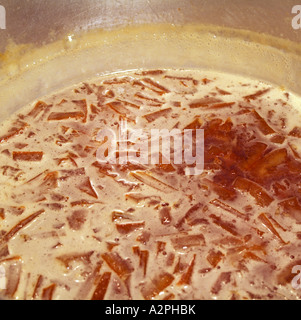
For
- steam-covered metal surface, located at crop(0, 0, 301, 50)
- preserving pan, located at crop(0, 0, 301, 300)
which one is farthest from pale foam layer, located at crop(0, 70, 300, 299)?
steam-covered metal surface, located at crop(0, 0, 301, 50)

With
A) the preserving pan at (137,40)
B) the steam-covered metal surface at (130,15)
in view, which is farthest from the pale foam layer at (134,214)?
the steam-covered metal surface at (130,15)

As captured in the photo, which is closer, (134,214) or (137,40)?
(134,214)

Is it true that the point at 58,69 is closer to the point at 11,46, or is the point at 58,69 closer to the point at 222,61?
the point at 11,46

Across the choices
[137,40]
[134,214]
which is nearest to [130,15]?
[137,40]

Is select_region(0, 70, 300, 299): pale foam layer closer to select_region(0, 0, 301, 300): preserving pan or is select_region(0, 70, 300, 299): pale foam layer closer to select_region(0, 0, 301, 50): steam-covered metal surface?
select_region(0, 0, 301, 300): preserving pan

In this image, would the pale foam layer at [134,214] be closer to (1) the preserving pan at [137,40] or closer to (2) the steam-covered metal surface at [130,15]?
(1) the preserving pan at [137,40]

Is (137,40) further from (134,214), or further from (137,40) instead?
(134,214)

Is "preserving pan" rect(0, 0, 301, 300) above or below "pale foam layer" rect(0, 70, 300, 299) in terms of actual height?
above

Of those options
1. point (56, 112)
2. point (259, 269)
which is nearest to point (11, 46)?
point (56, 112)
